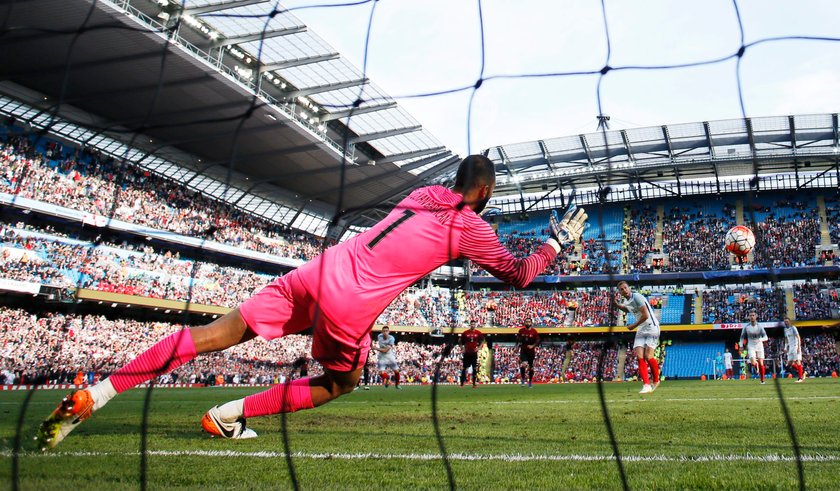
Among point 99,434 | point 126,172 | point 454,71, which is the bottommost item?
point 99,434

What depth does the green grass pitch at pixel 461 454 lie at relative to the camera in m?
2.94

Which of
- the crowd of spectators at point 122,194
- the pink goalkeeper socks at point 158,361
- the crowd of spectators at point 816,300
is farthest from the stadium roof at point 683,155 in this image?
the pink goalkeeper socks at point 158,361

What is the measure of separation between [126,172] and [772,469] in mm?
26828

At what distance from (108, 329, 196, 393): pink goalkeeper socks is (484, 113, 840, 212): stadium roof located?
1126 inches

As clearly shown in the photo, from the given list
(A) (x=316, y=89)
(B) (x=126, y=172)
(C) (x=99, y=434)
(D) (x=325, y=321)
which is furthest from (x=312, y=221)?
(D) (x=325, y=321)

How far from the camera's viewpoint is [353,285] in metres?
3.04

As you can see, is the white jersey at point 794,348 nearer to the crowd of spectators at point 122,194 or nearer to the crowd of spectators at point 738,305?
the crowd of spectators at point 122,194

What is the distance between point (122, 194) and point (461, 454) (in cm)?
2489

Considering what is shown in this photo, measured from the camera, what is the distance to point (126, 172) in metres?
25.8

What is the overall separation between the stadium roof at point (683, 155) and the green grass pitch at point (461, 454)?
26.1 metres

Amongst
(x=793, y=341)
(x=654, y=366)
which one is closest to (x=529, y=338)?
(x=654, y=366)

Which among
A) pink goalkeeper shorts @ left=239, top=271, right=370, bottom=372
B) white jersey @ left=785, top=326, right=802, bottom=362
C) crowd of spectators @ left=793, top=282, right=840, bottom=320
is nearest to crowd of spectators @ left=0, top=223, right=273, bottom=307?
white jersey @ left=785, top=326, right=802, bottom=362

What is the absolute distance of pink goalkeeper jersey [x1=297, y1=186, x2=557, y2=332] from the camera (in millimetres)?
3057

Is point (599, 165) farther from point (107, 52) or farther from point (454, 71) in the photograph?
point (454, 71)
